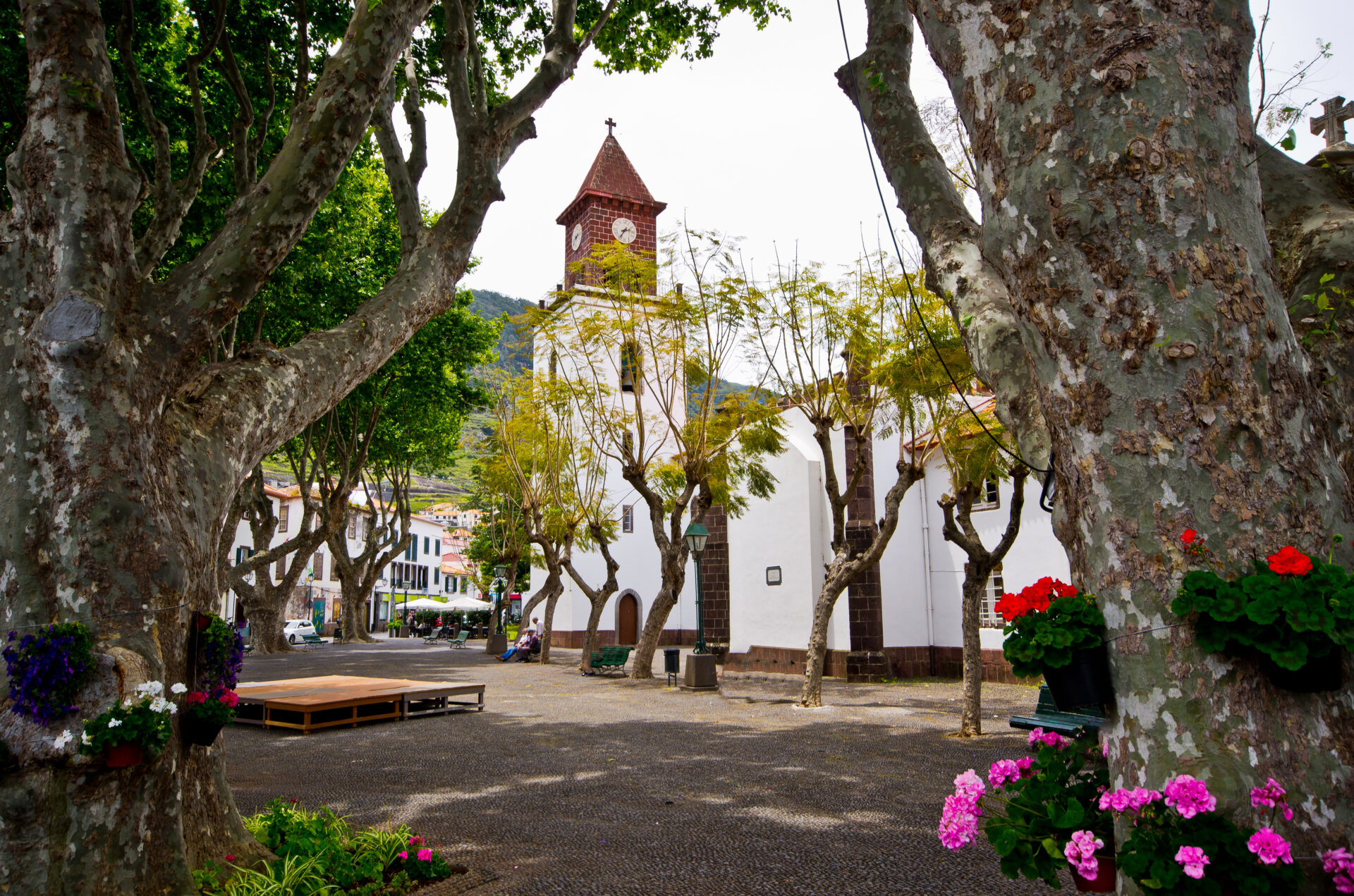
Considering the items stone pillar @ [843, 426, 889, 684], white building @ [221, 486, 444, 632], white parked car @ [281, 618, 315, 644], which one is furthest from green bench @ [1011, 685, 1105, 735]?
white parked car @ [281, 618, 315, 644]

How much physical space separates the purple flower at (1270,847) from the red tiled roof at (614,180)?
38607mm

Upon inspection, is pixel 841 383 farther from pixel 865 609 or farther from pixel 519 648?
pixel 519 648

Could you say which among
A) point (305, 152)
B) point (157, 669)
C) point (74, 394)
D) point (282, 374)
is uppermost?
point (305, 152)

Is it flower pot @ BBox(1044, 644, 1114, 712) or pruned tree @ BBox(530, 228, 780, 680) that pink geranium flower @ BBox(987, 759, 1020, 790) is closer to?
flower pot @ BBox(1044, 644, 1114, 712)

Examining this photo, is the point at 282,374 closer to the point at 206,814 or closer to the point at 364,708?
the point at 206,814

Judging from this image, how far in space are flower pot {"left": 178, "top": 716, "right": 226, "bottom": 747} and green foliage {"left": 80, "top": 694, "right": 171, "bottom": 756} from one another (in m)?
0.52

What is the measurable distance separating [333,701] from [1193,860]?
37.2 ft

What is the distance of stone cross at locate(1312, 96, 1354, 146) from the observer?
7.99 m

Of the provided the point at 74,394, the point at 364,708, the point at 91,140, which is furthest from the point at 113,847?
the point at 364,708

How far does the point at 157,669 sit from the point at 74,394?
4.46 feet

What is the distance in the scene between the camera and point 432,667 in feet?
73.7

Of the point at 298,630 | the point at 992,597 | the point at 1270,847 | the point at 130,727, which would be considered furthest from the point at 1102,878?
the point at 298,630

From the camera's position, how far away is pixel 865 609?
775 inches

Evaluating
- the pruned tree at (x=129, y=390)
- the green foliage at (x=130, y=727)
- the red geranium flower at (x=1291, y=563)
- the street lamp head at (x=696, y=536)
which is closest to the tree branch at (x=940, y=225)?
the red geranium flower at (x=1291, y=563)
